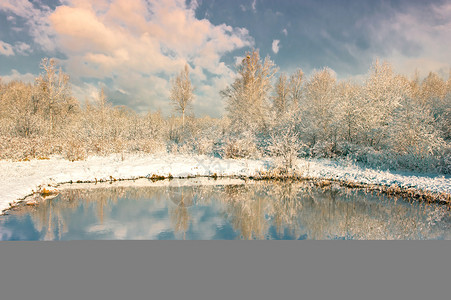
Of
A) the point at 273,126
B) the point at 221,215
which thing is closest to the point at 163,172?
the point at 221,215

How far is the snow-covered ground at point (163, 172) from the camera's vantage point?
440 inches

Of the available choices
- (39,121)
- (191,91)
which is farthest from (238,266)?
(191,91)

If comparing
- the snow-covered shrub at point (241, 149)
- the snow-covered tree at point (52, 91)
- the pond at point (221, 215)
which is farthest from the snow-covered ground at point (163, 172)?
the snow-covered tree at point (52, 91)

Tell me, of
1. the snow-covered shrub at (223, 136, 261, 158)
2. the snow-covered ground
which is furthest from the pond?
the snow-covered shrub at (223, 136, 261, 158)

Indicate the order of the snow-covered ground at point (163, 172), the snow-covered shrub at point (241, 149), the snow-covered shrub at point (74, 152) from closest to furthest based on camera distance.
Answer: the snow-covered ground at point (163, 172), the snow-covered shrub at point (74, 152), the snow-covered shrub at point (241, 149)

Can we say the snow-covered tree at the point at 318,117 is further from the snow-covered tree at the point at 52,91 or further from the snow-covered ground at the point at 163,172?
the snow-covered tree at the point at 52,91

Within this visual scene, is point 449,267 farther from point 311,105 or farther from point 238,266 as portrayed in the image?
point 311,105

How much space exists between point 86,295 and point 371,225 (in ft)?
24.6

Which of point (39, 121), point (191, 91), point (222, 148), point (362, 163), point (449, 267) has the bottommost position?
point (449, 267)

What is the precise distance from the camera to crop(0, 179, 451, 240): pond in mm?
6754

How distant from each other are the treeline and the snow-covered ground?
1.73 metres

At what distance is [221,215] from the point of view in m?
8.52

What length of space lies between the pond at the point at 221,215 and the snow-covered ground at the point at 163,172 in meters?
1.32

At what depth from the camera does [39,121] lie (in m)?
23.8
